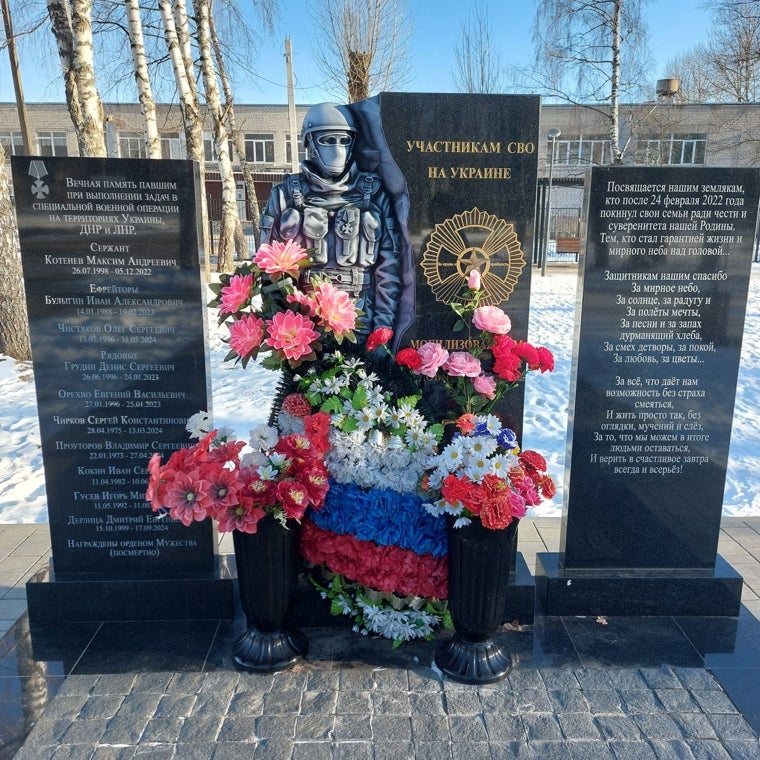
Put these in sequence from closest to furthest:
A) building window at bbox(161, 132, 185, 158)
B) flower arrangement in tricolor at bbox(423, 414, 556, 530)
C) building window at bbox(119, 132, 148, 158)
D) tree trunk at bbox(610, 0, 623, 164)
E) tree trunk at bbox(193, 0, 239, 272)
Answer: flower arrangement in tricolor at bbox(423, 414, 556, 530)
tree trunk at bbox(193, 0, 239, 272)
tree trunk at bbox(610, 0, 623, 164)
building window at bbox(119, 132, 148, 158)
building window at bbox(161, 132, 185, 158)

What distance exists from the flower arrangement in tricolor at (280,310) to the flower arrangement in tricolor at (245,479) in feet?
1.10

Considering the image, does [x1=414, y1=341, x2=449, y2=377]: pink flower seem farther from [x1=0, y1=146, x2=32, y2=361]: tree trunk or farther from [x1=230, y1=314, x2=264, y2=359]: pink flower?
[x1=0, y1=146, x2=32, y2=361]: tree trunk

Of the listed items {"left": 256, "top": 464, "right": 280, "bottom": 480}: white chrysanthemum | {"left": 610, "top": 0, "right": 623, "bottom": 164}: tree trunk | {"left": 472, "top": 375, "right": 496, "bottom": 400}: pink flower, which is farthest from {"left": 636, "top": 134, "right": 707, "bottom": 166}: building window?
{"left": 256, "top": 464, "right": 280, "bottom": 480}: white chrysanthemum

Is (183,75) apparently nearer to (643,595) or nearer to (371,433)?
(371,433)

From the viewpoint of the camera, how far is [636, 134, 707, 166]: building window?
94.2 feet

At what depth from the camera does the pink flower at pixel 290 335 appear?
276 cm

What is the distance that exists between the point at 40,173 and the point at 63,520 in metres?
1.70

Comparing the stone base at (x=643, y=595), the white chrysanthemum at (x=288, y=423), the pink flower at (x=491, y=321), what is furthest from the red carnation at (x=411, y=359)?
the stone base at (x=643, y=595)

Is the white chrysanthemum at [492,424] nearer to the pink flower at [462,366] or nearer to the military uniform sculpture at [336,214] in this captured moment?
the pink flower at [462,366]

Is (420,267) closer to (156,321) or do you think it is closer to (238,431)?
(156,321)

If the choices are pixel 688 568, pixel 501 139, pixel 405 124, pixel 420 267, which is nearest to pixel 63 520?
pixel 420 267

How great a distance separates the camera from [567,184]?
18.9m

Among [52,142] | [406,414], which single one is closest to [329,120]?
[406,414]

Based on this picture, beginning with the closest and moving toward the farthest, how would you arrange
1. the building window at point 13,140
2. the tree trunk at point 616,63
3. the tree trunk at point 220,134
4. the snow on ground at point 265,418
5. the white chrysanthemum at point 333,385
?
the white chrysanthemum at point 333,385, the snow on ground at point 265,418, the tree trunk at point 220,134, the tree trunk at point 616,63, the building window at point 13,140
